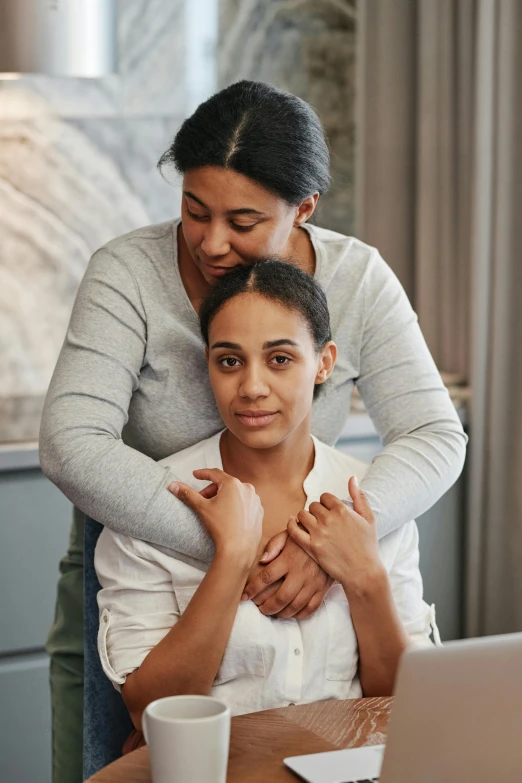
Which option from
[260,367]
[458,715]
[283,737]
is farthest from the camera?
[260,367]

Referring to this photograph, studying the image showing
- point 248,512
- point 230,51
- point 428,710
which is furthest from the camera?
point 230,51

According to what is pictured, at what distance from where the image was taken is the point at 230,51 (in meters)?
2.74

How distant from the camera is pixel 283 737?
44.5 inches

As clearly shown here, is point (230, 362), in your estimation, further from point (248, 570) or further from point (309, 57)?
point (309, 57)

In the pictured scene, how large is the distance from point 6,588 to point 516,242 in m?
1.39

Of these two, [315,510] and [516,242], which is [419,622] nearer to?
[315,510]

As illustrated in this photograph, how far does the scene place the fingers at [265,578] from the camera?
1364 millimetres

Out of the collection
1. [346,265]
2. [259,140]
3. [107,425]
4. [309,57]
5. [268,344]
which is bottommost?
[107,425]

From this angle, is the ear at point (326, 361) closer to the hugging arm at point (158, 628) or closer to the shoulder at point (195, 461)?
the shoulder at point (195, 461)

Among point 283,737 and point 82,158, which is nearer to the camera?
point 283,737

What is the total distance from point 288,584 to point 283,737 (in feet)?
0.82

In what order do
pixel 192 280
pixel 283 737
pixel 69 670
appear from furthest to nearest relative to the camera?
pixel 69 670 → pixel 192 280 → pixel 283 737

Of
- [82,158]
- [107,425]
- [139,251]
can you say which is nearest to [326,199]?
[82,158]

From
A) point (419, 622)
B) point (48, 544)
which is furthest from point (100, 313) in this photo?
point (48, 544)
